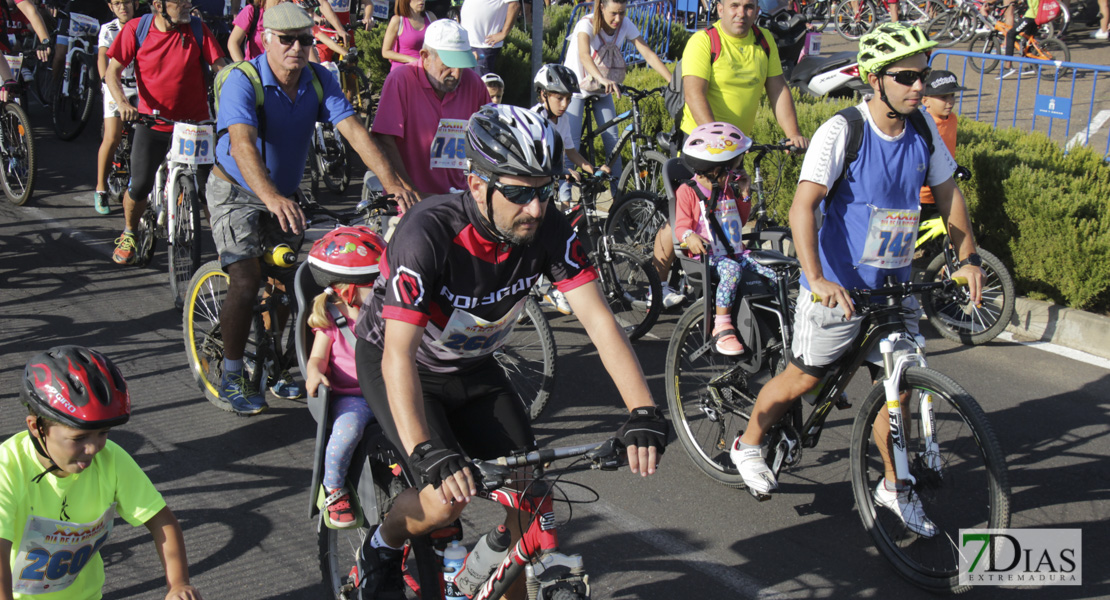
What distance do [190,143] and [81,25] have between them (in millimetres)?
6311


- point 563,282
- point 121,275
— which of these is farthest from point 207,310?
point 563,282

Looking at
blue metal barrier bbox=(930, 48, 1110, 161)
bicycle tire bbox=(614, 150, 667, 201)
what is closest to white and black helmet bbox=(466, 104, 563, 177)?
bicycle tire bbox=(614, 150, 667, 201)

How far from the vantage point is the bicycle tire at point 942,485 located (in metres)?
3.89

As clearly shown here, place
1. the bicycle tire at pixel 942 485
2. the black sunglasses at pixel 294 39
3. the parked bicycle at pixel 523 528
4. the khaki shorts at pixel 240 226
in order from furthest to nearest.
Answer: the khaki shorts at pixel 240 226 < the black sunglasses at pixel 294 39 < the bicycle tire at pixel 942 485 < the parked bicycle at pixel 523 528

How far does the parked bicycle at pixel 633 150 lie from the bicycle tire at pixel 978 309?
240 centimetres

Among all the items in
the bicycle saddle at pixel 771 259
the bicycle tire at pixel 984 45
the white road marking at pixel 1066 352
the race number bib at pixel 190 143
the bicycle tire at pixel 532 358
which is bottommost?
the white road marking at pixel 1066 352

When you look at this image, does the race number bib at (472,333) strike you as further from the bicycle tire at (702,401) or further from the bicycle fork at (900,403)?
the bicycle tire at (702,401)

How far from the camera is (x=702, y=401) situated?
525cm

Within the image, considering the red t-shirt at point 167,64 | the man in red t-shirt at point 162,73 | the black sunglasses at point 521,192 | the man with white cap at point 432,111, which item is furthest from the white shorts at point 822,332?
the red t-shirt at point 167,64

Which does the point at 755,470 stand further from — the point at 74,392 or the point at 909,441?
the point at 74,392

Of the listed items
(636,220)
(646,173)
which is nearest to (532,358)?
(636,220)

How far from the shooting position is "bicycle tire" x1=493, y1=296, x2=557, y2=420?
565 centimetres

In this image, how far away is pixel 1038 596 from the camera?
13.6 feet

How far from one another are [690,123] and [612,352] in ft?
14.1
